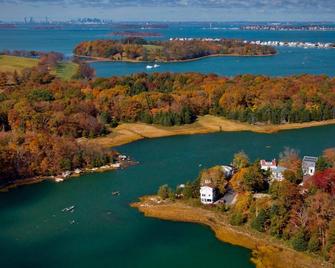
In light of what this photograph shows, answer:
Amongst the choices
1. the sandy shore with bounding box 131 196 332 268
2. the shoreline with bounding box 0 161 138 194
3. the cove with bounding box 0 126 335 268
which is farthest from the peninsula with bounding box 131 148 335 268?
the shoreline with bounding box 0 161 138 194

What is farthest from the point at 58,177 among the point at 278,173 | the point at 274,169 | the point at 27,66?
the point at 27,66

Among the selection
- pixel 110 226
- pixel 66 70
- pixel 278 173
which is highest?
pixel 278 173

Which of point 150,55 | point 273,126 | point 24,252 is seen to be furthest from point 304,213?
point 150,55

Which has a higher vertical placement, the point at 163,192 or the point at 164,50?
the point at 164,50

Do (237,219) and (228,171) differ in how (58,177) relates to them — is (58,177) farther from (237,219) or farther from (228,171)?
(237,219)

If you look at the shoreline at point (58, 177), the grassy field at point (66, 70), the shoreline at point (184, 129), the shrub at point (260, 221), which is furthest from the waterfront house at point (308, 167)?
the grassy field at point (66, 70)

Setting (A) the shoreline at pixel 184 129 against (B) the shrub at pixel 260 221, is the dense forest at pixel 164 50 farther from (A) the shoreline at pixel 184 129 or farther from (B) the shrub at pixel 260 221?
(B) the shrub at pixel 260 221

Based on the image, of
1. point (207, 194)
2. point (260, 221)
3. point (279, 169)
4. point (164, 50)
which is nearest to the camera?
point (260, 221)
